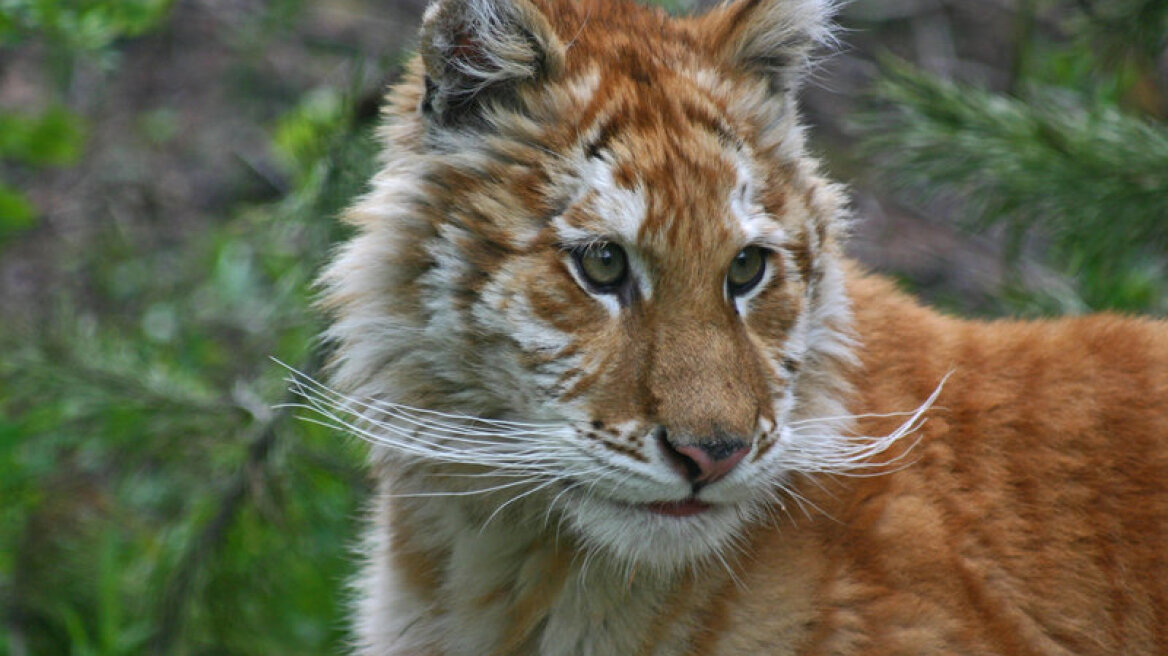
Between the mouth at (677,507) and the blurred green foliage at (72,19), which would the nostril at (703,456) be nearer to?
the mouth at (677,507)

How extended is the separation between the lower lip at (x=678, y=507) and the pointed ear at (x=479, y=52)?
1021 millimetres

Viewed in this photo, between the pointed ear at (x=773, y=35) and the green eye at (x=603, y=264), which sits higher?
the pointed ear at (x=773, y=35)

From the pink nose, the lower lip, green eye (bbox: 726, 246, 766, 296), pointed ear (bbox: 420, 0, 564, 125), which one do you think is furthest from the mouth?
pointed ear (bbox: 420, 0, 564, 125)

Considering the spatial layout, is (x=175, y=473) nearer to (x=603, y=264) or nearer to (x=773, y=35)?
(x=603, y=264)

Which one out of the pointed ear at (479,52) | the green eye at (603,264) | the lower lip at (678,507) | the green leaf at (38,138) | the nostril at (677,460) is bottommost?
the green leaf at (38,138)

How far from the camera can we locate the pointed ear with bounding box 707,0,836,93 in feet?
11.0

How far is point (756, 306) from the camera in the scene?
311 centimetres

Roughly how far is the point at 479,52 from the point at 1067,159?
6.86 ft

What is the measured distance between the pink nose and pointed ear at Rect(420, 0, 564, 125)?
949 mm

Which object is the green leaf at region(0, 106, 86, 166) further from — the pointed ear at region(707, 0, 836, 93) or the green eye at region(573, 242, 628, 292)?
the green eye at region(573, 242, 628, 292)

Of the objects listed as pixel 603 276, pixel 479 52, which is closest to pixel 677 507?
pixel 603 276

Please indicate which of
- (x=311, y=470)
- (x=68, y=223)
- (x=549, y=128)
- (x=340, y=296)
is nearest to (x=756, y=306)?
(x=549, y=128)

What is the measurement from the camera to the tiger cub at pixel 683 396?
296cm

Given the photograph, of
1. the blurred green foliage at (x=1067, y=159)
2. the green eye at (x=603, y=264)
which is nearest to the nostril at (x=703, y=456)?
the green eye at (x=603, y=264)
